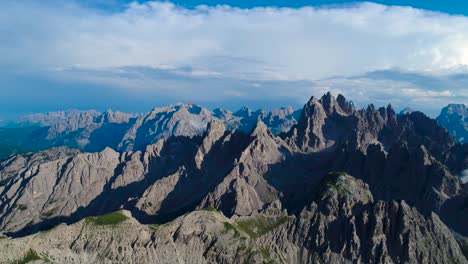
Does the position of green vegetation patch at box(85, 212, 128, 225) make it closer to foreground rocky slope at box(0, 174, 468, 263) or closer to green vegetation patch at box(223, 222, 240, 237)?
foreground rocky slope at box(0, 174, 468, 263)

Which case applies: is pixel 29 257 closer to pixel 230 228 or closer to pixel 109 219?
pixel 109 219

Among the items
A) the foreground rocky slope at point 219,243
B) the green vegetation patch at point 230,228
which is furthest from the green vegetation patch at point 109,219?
the green vegetation patch at point 230,228

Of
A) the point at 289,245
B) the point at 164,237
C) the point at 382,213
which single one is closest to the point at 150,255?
the point at 164,237

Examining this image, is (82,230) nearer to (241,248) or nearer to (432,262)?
(241,248)

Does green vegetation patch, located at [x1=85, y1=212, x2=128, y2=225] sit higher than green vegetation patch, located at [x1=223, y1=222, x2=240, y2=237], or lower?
higher

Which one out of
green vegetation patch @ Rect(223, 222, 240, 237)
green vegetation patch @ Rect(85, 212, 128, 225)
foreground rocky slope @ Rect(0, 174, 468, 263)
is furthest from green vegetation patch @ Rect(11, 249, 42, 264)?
green vegetation patch @ Rect(223, 222, 240, 237)

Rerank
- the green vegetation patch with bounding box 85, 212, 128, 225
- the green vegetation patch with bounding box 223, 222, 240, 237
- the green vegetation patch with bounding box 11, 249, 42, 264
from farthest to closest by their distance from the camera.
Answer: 1. the green vegetation patch with bounding box 223, 222, 240, 237
2. the green vegetation patch with bounding box 85, 212, 128, 225
3. the green vegetation patch with bounding box 11, 249, 42, 264

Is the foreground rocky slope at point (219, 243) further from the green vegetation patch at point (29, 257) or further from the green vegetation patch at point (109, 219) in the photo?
the green vegetation patch at point (29, 257)

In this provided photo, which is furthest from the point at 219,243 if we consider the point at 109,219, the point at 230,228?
the point at 109,219
